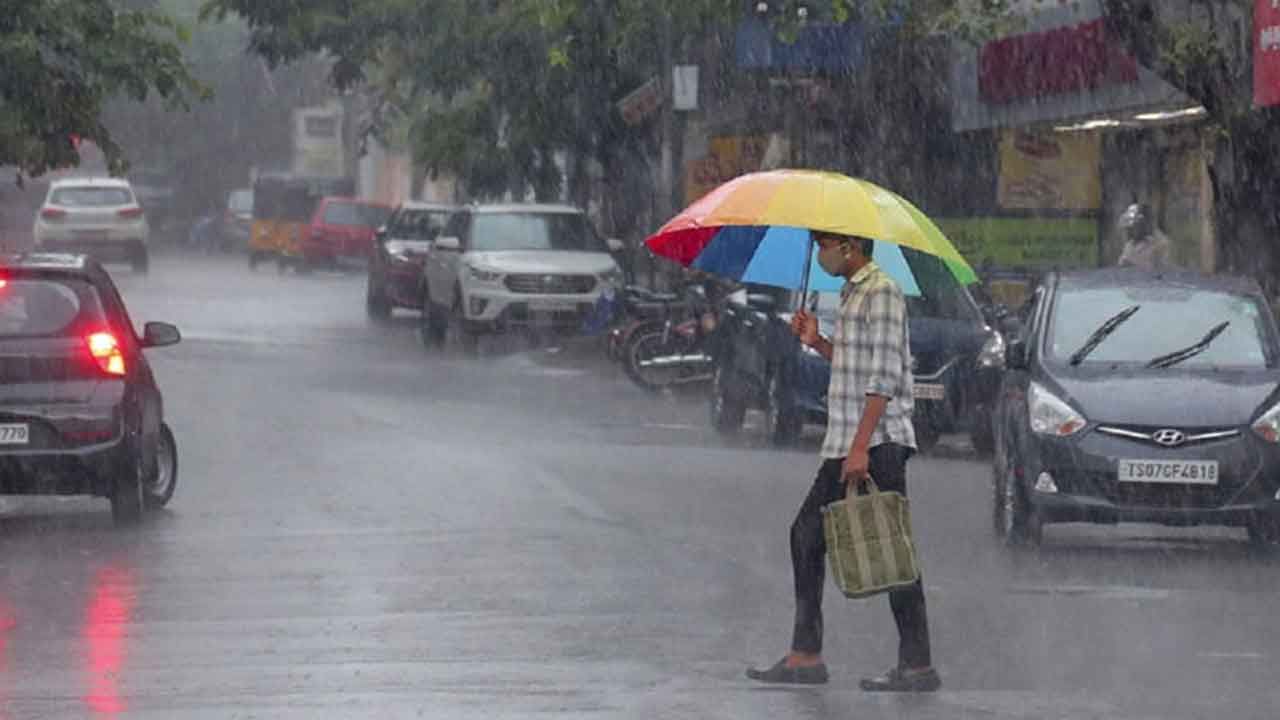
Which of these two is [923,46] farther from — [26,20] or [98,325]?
[98,325]

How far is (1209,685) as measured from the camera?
431 inches

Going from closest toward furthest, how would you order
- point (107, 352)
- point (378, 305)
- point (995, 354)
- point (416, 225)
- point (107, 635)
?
point (107, 635) < point (107, 352) < point (995, 354) < point (416, 225) < point (378, 305)

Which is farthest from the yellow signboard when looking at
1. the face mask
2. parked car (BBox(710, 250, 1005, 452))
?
the face mask

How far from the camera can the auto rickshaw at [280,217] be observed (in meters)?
64.2

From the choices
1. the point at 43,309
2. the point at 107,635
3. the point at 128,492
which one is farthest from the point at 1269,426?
the point at 43,309

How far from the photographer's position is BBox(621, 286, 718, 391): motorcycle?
91.0 feet

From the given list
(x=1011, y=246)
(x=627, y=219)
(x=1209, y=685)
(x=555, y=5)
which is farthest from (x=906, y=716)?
(x=627, y=219)

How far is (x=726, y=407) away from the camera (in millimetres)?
23547

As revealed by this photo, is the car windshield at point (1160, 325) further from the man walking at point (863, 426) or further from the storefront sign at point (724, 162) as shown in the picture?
the storefront sign at point (724, 162)

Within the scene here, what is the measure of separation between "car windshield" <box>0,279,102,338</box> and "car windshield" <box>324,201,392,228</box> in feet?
149

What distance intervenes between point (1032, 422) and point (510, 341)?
2082 centimetres

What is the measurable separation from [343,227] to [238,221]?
1601 cm

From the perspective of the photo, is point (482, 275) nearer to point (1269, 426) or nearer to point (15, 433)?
point (15, 433)

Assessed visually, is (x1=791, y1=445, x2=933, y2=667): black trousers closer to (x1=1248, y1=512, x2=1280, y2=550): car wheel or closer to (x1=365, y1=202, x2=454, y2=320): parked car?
(x1=1248, y1=512, x2=1280, y2=550): car wheel
